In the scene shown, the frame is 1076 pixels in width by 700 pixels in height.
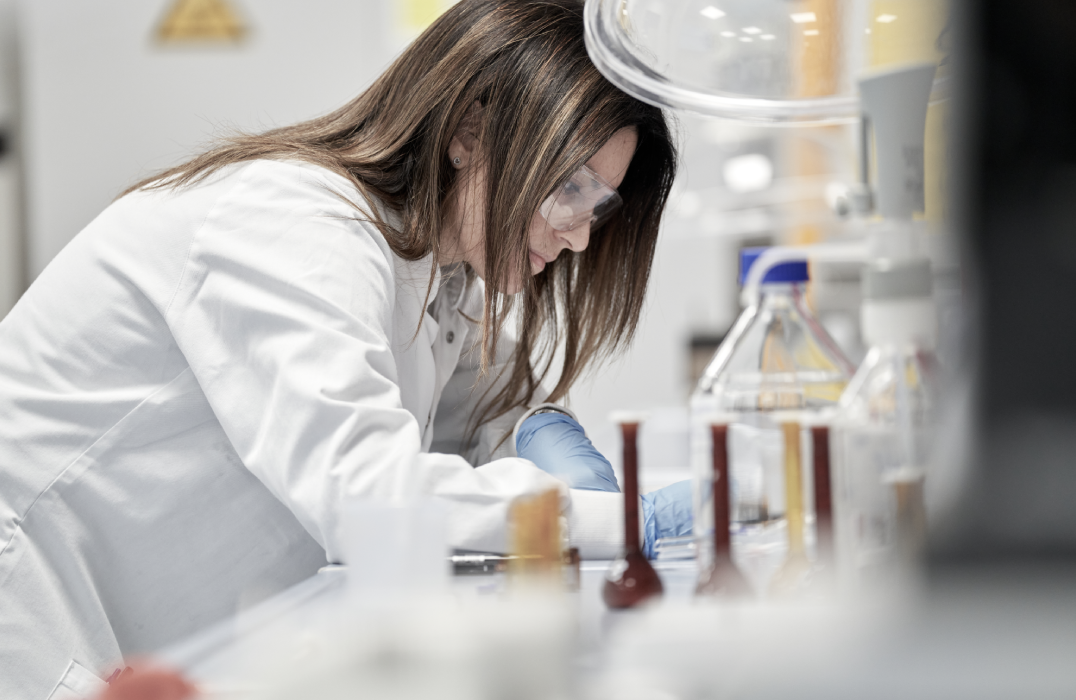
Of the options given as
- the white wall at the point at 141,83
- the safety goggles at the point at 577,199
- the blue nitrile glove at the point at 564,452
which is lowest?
the blue nitrile glove at the point at 564,452

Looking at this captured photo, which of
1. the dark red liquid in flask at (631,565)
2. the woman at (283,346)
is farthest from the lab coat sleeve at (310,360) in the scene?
the dark red liquid in flask at (631,565)

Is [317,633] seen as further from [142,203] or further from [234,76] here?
[234,76]

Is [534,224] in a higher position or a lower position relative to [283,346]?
higher

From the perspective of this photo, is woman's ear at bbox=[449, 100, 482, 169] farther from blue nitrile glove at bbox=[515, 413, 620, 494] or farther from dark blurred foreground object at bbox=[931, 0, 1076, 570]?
dark blurred foreground object at bbox=[931, 0, 1076, 570]

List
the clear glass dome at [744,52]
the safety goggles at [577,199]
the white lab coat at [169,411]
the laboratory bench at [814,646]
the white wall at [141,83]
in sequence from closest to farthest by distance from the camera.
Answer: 1. the laboratory bench at [814,646]
2. the white lab coat at [169,411]
3. the clear glass dome at [744,52]
4. the safety goggles at [577,199]
5. the white wall at [141,83]

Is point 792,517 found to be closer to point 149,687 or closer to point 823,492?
point 823,492

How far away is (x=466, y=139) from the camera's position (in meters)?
1.27

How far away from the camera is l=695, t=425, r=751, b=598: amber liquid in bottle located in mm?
705

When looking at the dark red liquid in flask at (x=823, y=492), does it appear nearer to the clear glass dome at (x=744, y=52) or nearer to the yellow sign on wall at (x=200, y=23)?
the clear glass dome at (x=744, y=52)

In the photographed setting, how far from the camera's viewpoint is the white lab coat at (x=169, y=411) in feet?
3.23

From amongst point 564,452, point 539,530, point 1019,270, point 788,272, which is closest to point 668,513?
point 564,452

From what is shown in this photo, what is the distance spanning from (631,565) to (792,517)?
137mm

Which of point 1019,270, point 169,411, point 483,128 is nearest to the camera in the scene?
point 1019,270

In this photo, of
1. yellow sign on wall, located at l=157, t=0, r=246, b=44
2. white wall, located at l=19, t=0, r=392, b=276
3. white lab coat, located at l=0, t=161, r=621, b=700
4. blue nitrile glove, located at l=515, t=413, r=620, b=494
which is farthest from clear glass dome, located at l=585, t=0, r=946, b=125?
yellow sign on wall, located at l=157, t=0, r=246, b=44
